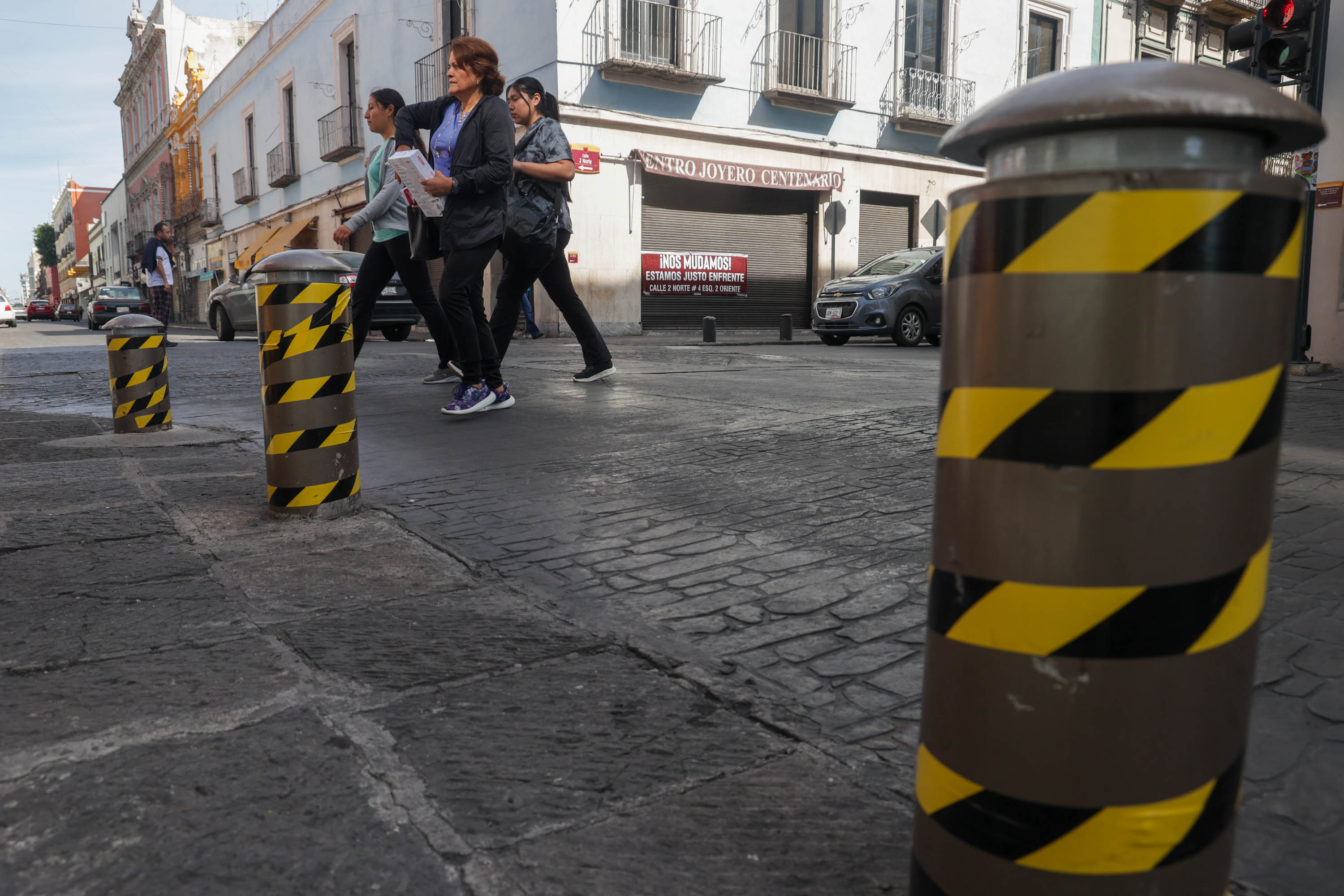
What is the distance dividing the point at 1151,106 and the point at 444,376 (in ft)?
21.9

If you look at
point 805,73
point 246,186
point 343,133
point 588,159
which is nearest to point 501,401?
point 588,159

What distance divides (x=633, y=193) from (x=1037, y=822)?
17.9m

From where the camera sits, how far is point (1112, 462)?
1.00 metres

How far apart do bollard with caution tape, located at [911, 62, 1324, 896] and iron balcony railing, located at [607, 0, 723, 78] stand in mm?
17563

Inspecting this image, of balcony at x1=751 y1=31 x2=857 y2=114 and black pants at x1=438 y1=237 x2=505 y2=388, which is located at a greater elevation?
balcony at x1=751 y1=31 x2=857 y2=114

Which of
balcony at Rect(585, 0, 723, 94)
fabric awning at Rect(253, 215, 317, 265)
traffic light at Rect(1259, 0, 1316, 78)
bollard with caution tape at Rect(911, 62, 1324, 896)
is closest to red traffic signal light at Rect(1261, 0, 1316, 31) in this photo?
traffic light at Rect(1259, 0, 1316, 78)

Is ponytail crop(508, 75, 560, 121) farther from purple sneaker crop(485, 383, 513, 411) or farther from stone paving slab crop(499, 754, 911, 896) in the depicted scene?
stone paving slab crop(499, 754, 911, 896)

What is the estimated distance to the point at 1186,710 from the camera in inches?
40.9

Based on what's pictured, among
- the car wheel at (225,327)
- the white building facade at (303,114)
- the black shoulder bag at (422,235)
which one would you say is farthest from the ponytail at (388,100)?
the white building facade at (303,114)

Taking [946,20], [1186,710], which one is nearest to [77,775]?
[1186,710]

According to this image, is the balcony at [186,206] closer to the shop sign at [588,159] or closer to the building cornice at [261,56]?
the building cornice at [261,56]

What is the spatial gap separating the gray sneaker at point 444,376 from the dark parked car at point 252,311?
230 inches

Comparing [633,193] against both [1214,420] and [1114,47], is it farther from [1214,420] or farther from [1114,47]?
[1214,420]

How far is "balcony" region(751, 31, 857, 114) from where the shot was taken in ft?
63.8
